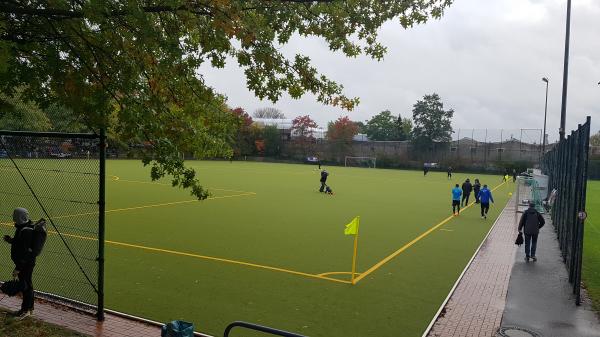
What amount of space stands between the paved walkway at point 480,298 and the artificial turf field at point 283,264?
31cm

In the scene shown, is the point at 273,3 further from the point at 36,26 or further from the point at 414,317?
the point at 414,317

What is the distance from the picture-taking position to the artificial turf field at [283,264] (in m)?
8.46

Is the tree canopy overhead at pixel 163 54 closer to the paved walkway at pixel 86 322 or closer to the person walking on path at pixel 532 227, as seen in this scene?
the paved walkway at pixel 86 322

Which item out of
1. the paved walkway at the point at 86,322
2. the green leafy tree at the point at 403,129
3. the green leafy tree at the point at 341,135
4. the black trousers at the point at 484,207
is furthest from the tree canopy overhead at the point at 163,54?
the green leafy tree at the point at 403,129

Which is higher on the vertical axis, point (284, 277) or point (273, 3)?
point (273, 3)

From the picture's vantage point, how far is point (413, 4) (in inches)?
309

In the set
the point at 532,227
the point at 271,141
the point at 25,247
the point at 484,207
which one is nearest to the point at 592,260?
the point at 532,227

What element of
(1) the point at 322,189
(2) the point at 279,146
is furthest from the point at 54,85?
(2) the point at 279,146

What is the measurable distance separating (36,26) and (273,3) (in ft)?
10.3

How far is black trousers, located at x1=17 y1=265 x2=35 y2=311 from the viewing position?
7406mm

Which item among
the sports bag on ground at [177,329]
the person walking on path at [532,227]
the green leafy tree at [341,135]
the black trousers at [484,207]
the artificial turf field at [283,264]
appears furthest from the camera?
the green leafy tree at [341,135]

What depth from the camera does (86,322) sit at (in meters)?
7.58

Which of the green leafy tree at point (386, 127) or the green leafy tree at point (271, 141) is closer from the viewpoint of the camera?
the green leafy tree at point (271, 141)

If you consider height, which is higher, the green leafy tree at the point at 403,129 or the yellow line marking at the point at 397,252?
the green leafy tree at the point at 403,129
